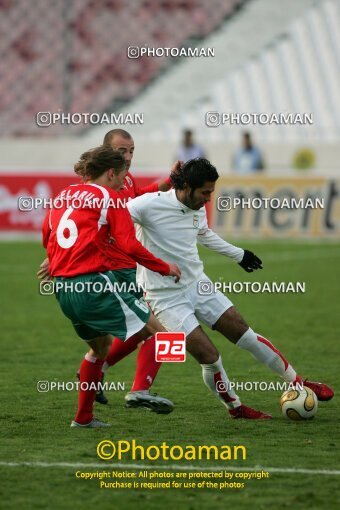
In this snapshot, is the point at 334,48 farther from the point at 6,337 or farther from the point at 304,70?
the point at 6,337

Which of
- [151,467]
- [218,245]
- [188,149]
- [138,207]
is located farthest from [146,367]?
[188,149]

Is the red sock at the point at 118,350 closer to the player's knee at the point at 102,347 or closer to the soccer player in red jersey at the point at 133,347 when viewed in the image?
the soccer player in red jersey at the point at 133,347

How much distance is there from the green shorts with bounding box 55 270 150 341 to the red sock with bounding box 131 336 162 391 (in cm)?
81

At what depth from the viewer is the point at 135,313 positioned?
5.96 m

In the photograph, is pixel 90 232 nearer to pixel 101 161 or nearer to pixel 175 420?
pixel 101 161

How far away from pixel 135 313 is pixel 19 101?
20460mm

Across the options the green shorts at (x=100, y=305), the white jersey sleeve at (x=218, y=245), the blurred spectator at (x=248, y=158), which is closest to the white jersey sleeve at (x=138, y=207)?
the white jersey sleeve at (x=218, y=245)

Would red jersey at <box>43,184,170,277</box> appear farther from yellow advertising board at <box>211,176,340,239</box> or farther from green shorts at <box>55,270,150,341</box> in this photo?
yellow advertising board at <box>211,176,340,239</box>

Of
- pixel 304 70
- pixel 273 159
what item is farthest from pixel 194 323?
pixel 304 70

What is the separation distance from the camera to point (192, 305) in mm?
6543

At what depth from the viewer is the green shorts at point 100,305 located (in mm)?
5883

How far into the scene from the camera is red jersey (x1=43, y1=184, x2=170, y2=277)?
19.2 ft

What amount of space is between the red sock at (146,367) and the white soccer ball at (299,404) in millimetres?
822

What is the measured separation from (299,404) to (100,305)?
138 centimetres
